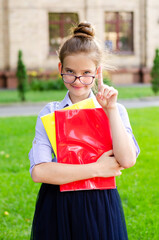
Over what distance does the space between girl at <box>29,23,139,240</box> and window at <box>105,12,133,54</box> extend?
77.1 feet

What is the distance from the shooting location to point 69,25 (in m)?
22.0

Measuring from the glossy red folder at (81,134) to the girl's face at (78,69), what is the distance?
21 centimetres

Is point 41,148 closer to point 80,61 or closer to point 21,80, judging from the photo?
point 80,61

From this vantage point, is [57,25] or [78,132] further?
[57,25]

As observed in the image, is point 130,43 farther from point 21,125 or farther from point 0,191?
point 0,191

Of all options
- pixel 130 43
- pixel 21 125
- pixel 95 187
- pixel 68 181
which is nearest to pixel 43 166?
pixel 68 181

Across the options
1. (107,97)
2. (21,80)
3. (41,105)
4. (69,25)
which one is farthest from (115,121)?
(69,25)

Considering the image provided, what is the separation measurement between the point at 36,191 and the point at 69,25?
18.1m

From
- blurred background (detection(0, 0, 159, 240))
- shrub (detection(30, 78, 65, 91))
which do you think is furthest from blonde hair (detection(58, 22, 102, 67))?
shrub (detection(30, 78, 65, 91))

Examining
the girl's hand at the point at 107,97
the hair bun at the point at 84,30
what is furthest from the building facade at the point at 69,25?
the girl's hand at the point at 107,97

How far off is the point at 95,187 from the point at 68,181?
147 millimetres

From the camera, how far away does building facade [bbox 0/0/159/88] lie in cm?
2323

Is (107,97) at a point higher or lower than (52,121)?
higher

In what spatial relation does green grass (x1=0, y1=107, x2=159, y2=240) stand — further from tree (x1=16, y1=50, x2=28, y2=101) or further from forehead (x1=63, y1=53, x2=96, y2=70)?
tree (x1=16, y1=50, x2=28, y2=101)
